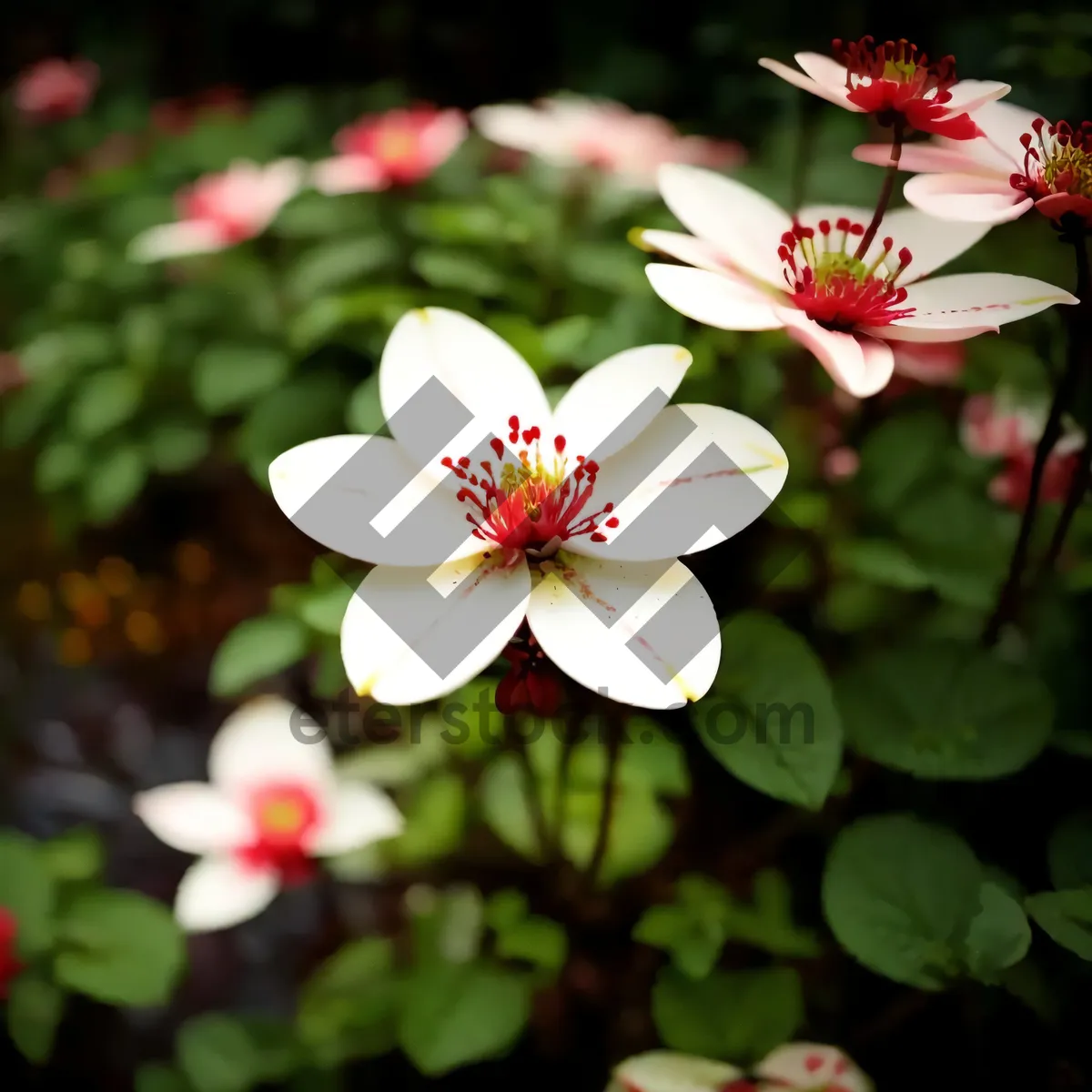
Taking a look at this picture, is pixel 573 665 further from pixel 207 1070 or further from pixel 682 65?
pixel 682 65

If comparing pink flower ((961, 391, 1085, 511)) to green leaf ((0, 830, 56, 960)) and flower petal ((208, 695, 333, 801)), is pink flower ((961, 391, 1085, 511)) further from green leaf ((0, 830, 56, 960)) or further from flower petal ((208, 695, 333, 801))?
green leaf ((0, 830, 56, 960))

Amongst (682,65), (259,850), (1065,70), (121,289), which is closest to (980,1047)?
(259,850)

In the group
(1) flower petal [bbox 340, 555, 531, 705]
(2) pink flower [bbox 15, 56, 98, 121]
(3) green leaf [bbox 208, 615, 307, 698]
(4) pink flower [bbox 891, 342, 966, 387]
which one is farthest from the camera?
(2) pink flower [bbox 15, 56, 98, 121]

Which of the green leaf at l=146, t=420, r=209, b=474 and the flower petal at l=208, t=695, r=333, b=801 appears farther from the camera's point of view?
the green leaf at l=146, t=420, r=209, b=474

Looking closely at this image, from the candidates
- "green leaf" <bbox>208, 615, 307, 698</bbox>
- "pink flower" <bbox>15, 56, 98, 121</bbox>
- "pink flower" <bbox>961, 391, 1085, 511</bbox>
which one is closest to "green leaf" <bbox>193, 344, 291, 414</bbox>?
"green leaf" <bbox>208, 615, 307, 698</bbox>

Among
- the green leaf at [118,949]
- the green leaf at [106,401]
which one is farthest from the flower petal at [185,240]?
the green leaf at [118,949]
